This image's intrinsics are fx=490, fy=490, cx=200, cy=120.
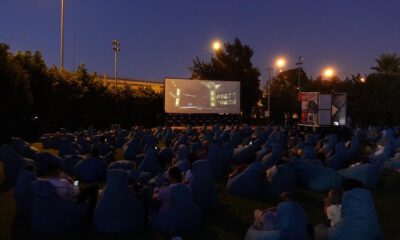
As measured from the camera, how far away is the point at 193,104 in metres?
43.7

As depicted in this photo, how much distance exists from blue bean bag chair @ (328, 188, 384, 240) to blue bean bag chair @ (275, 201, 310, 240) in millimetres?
642

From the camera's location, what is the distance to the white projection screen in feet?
142

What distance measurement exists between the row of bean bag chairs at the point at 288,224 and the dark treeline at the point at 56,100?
2239 cm

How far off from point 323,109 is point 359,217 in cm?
2976

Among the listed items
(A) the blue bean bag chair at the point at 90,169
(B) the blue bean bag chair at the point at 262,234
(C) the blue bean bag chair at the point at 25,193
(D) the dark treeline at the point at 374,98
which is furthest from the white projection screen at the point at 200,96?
(B) the blue bean bag chair at the point at 262,234

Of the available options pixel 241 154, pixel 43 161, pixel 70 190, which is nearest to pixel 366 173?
pixel 241 154

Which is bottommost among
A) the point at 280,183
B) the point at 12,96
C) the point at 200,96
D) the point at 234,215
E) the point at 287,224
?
the point at 234,215

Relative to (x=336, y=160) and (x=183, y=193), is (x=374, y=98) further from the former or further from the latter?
(x=183, y=193)

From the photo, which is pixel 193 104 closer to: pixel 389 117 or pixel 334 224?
pixel 389 117

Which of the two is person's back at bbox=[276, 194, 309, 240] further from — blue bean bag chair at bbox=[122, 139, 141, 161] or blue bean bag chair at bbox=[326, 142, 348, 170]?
blue bean bag chair at bbox=[122, 139, 141, 161]

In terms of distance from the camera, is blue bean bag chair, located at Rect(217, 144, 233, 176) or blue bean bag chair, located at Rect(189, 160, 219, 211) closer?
blue bean bag chair, located at Rect(189, 160, 219, 211)

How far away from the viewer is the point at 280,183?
38.7ft

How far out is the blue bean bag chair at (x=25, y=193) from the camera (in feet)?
30.3

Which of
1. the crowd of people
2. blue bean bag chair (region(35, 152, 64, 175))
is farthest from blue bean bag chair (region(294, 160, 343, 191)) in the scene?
blue bean bag chair (region(35, 152, 64, 175))
